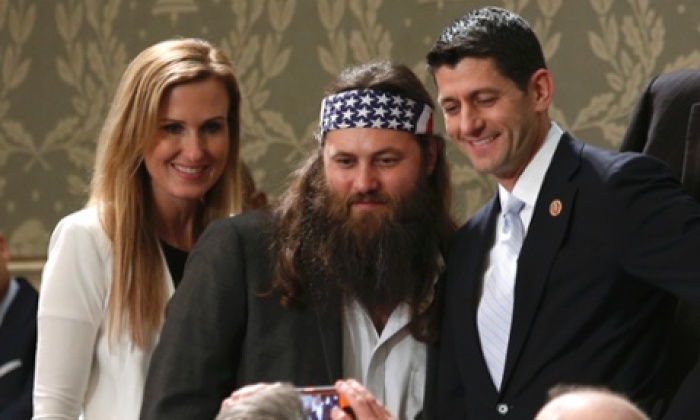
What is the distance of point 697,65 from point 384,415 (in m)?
1.89

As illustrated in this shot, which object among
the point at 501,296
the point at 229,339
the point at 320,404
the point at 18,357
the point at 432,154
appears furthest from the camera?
the point at 18,357

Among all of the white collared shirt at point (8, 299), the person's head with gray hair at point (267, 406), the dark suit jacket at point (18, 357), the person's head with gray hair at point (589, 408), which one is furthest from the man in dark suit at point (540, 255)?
the white collared shirt at point (8, 299)

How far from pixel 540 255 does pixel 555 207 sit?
95 millimetres

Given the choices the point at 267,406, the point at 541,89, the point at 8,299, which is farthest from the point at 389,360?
the point at 8,299

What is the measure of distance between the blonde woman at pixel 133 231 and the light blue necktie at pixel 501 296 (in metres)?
0.74

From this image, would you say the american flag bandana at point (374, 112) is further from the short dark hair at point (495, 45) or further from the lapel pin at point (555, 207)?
the lapel pin at point (555, 207)

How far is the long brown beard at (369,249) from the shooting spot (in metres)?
3.10

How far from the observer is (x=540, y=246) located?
2867 millimetres

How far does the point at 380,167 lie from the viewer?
3.07 m

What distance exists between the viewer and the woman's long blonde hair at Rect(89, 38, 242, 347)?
3312mm

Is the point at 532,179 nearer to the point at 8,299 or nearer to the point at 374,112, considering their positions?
the point at 374,112

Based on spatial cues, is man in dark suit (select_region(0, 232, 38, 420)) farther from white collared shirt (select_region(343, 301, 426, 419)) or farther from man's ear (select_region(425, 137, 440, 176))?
man's ear (select_region(425, 137, 440, 176))

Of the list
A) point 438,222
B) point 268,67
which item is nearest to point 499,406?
point 438,222

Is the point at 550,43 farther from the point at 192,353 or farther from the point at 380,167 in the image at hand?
the point at 192,353
